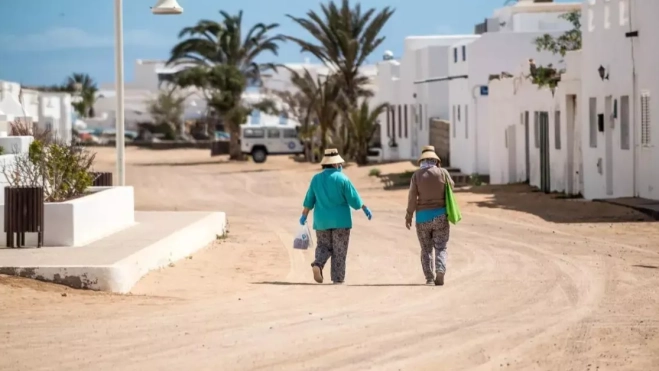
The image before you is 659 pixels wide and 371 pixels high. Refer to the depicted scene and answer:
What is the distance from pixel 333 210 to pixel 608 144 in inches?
540

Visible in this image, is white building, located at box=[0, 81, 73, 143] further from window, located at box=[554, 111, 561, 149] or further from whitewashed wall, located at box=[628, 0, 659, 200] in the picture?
Answer: whitewashed wall, located at box=[628, 0, 659, 200]

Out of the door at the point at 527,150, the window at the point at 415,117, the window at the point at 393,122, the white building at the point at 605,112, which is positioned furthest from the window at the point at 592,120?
the window at the point at 393,122

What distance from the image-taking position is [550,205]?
27.2 meters

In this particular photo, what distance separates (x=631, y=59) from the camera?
83.8 ft

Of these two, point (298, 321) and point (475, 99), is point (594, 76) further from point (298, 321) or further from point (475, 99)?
point (298, 321)

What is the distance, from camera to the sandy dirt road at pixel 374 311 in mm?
9531

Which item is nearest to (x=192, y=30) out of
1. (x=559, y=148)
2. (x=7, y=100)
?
(x=7, y=100)

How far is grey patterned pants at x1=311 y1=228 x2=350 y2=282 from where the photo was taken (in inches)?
582

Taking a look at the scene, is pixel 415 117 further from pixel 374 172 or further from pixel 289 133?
pixel 289 133

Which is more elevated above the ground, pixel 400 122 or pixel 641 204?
pixel 400 122

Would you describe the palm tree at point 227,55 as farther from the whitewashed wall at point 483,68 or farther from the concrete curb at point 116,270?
the concrete curb at point 116,270

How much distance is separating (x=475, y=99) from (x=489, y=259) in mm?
22939

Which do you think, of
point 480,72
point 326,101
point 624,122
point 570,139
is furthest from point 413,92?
point 624,122

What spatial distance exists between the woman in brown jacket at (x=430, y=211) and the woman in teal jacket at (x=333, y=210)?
0.56m
